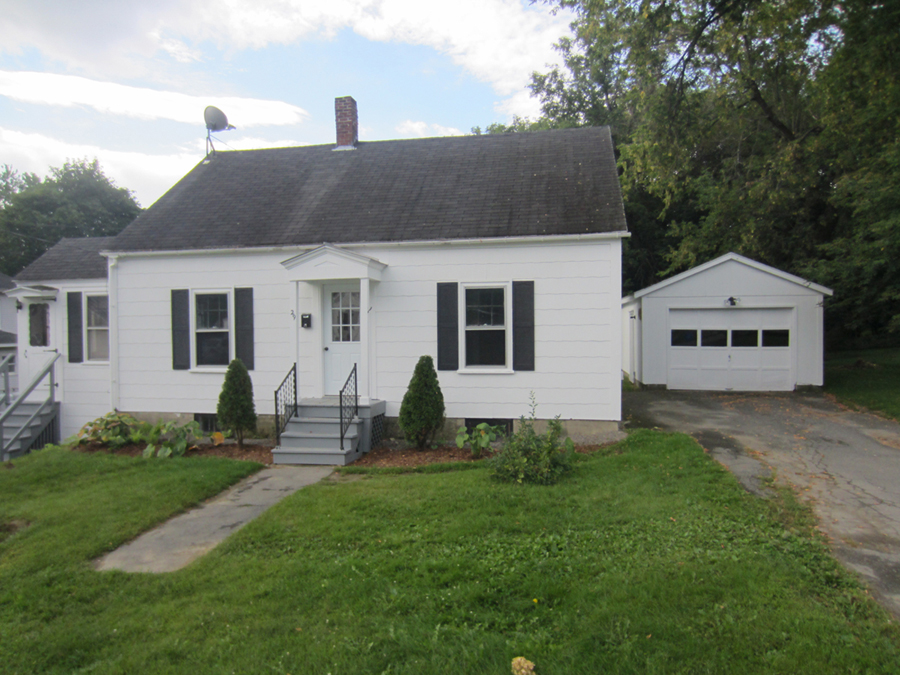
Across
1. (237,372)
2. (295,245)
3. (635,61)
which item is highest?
(635,61)

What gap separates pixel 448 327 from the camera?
31.2 feet

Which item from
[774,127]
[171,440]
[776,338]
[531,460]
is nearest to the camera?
[531,460]

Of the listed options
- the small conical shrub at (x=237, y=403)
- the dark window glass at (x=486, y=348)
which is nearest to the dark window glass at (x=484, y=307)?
the dark window glass at (x=486, y=348)

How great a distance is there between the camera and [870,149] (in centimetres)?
1409

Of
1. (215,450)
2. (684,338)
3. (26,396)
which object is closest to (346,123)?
(215,450)

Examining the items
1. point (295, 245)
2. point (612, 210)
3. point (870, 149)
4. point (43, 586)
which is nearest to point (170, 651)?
point (43, 586)

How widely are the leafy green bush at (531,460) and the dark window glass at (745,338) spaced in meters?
9.69

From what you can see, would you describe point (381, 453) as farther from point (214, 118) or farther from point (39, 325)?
point (214, 118)

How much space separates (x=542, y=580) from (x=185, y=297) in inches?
353

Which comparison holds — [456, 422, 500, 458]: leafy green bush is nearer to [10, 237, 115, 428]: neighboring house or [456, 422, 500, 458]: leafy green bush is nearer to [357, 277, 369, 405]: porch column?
[357, 277, 369, 405]: porch column

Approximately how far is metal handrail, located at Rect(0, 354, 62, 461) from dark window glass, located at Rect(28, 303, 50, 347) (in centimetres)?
89

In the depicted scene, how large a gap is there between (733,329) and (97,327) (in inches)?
591

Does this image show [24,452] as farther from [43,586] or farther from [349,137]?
[349,137]

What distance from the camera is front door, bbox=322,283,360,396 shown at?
991 cm
